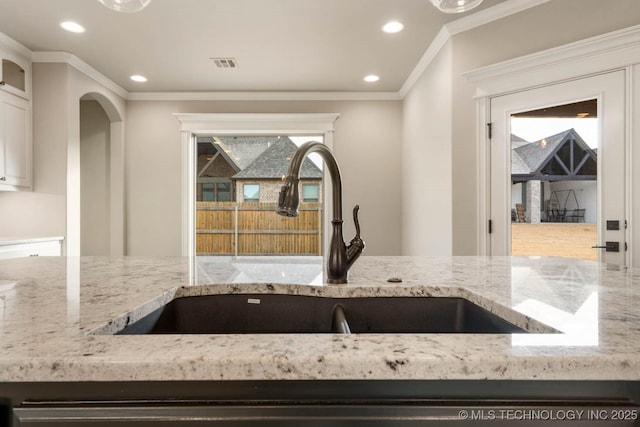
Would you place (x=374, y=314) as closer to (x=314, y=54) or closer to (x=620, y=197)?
(x=620, y=197)

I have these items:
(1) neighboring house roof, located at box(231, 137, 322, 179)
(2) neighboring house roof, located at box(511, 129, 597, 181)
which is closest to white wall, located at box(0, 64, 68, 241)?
(2) neighboring house roof, located at box(511, 129, 597, 181)

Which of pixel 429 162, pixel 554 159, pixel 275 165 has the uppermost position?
pixel 275 165

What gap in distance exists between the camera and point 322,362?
1.42 ft

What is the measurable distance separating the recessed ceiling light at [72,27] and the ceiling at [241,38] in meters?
0.05

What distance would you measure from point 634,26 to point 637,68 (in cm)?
23

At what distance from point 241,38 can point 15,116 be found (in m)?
2.11

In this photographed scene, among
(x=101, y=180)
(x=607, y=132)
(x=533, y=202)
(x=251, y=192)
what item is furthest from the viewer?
(x=251, y=192)

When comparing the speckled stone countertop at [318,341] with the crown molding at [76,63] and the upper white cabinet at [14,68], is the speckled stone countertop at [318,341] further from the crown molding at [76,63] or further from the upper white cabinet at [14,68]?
the crown molding at [76,63]

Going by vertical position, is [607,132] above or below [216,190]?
below

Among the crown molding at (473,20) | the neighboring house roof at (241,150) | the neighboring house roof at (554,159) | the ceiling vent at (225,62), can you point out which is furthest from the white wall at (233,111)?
the neighboring house roof at (241,150)

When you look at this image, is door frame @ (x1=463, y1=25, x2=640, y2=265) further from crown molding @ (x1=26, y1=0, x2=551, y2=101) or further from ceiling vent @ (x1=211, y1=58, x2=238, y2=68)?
ceiling vent @ (x1=211, y1=58, x2=238, y2=68)

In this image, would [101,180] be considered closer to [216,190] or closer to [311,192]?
[216,190]

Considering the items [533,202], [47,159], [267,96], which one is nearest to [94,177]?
[47,159]

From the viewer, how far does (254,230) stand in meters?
9.57
